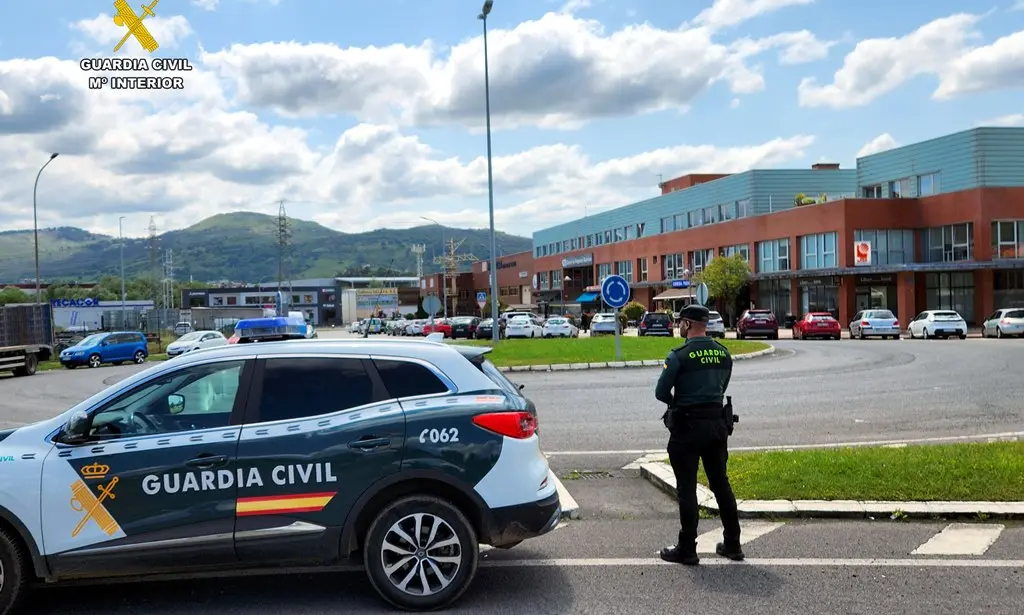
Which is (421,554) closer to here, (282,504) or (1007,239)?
(282,504)

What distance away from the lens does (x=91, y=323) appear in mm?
85750

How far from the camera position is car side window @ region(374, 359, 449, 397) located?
5.18m

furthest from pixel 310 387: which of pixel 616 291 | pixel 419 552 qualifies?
pixel 616 291

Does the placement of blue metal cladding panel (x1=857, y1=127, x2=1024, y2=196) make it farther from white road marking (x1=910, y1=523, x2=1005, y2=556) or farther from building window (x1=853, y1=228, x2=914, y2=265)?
white road marking (x1=910, y1=523, x2=1005, y2=556)

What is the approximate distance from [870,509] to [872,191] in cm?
5418

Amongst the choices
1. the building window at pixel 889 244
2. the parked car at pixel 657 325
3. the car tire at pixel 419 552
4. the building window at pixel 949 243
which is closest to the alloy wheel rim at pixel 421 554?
the car tire at pixel 419 552

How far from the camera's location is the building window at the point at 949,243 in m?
45.7

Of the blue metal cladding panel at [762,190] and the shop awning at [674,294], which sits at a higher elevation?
the blue metal cladding panel at [762,190]

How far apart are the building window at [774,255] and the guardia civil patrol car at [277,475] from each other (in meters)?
53.1

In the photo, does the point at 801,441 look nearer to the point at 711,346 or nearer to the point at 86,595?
the point at 711,346

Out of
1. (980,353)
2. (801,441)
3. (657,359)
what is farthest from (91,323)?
(801,441)

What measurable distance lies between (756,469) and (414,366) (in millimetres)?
4308

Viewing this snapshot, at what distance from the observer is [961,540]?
6305 millimetres

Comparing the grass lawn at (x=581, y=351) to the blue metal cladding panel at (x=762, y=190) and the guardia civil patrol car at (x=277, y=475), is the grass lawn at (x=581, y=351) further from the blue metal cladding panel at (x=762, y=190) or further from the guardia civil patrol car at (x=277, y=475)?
the blue metal cladding panel at (x=762, y=190)
